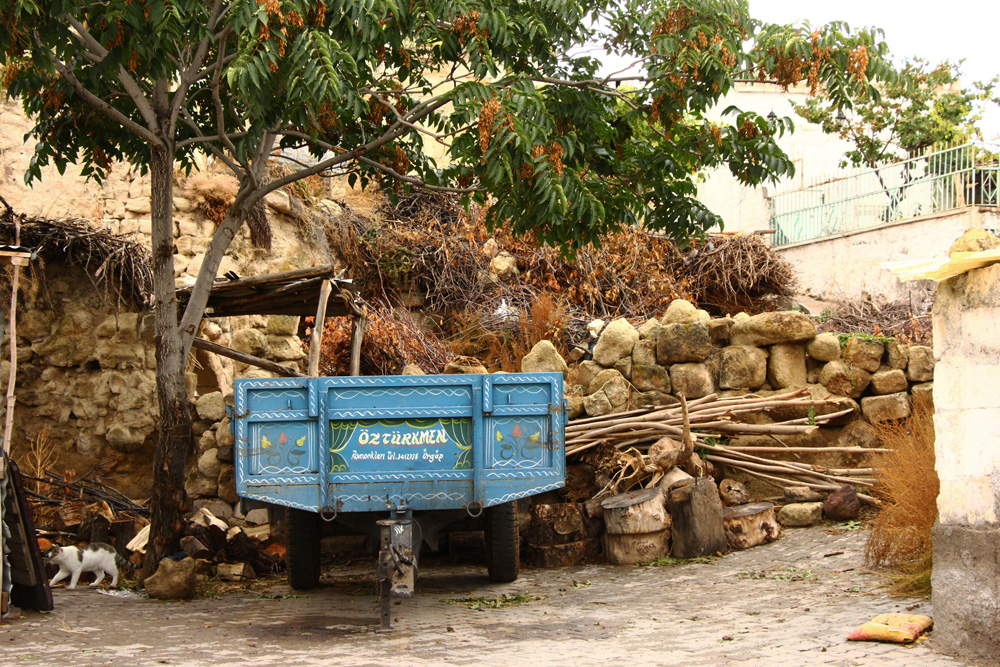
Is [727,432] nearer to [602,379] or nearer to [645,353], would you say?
[645,353]

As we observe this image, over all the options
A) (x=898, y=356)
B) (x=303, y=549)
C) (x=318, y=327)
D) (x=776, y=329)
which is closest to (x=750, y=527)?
(x=776, y=329)

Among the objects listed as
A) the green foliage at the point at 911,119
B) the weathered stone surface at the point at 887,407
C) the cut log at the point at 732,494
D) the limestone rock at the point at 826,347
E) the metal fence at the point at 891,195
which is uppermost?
the green foliage at the point at 911,119

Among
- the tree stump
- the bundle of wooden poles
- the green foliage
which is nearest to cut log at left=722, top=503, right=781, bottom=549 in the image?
the tree stump

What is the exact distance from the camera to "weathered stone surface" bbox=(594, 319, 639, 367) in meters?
9.56

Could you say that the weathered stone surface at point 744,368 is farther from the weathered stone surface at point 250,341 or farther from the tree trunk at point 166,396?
the weathered stone surface at point 250,341

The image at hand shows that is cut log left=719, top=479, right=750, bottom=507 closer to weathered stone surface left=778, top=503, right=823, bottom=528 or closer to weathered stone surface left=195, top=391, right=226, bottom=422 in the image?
weathered stone surface left=778, top=503, right=823, bottom=528

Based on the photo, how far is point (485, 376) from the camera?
6328mm

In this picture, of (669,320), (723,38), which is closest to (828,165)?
(669,320)

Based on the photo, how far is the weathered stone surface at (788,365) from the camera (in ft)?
30.0

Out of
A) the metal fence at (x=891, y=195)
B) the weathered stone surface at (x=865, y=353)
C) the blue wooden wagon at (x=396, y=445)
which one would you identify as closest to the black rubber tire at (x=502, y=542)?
the blue wooden wagon at (x=396, y=445)

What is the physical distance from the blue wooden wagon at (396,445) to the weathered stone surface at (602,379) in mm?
2964

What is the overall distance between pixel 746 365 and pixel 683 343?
0.65m

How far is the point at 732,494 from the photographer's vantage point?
27.6 ft

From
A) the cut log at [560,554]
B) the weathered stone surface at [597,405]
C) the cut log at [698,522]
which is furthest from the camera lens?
the weathered stone surface at [597,405]
